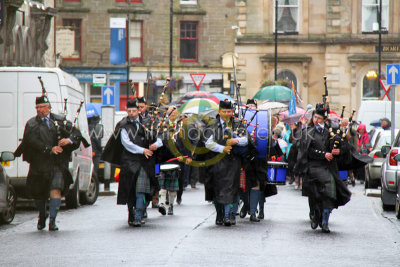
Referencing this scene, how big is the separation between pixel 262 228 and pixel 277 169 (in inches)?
86.2

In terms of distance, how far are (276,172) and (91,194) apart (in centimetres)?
487

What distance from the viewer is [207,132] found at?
14312 mm

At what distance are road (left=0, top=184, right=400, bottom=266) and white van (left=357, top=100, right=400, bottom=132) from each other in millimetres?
14099

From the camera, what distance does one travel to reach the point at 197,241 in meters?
11.7

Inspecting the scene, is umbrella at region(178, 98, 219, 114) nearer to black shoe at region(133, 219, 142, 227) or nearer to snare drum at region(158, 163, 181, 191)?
snare drum at region(158, 163, 181, 191)

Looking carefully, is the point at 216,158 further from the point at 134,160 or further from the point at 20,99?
the point at 20,99

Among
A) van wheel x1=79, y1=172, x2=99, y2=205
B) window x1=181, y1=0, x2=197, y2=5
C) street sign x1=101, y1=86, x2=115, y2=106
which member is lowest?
van wheel x1=79, y1=172, x2=99, y2=205

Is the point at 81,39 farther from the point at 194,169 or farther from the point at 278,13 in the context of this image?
the point at 194,169

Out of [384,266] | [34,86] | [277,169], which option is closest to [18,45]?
[34,86]

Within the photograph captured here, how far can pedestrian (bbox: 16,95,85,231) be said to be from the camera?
13609 mm

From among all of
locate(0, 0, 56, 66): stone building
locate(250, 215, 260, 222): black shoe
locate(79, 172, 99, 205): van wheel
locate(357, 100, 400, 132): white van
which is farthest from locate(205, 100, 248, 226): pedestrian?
locate(357, 100, 400, 132): white van

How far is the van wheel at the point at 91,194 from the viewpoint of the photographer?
62.1ft

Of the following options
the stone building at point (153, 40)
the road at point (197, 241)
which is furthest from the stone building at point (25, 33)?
the stone building at point (153, 40)

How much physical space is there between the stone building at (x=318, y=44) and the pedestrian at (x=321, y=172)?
121 feet
